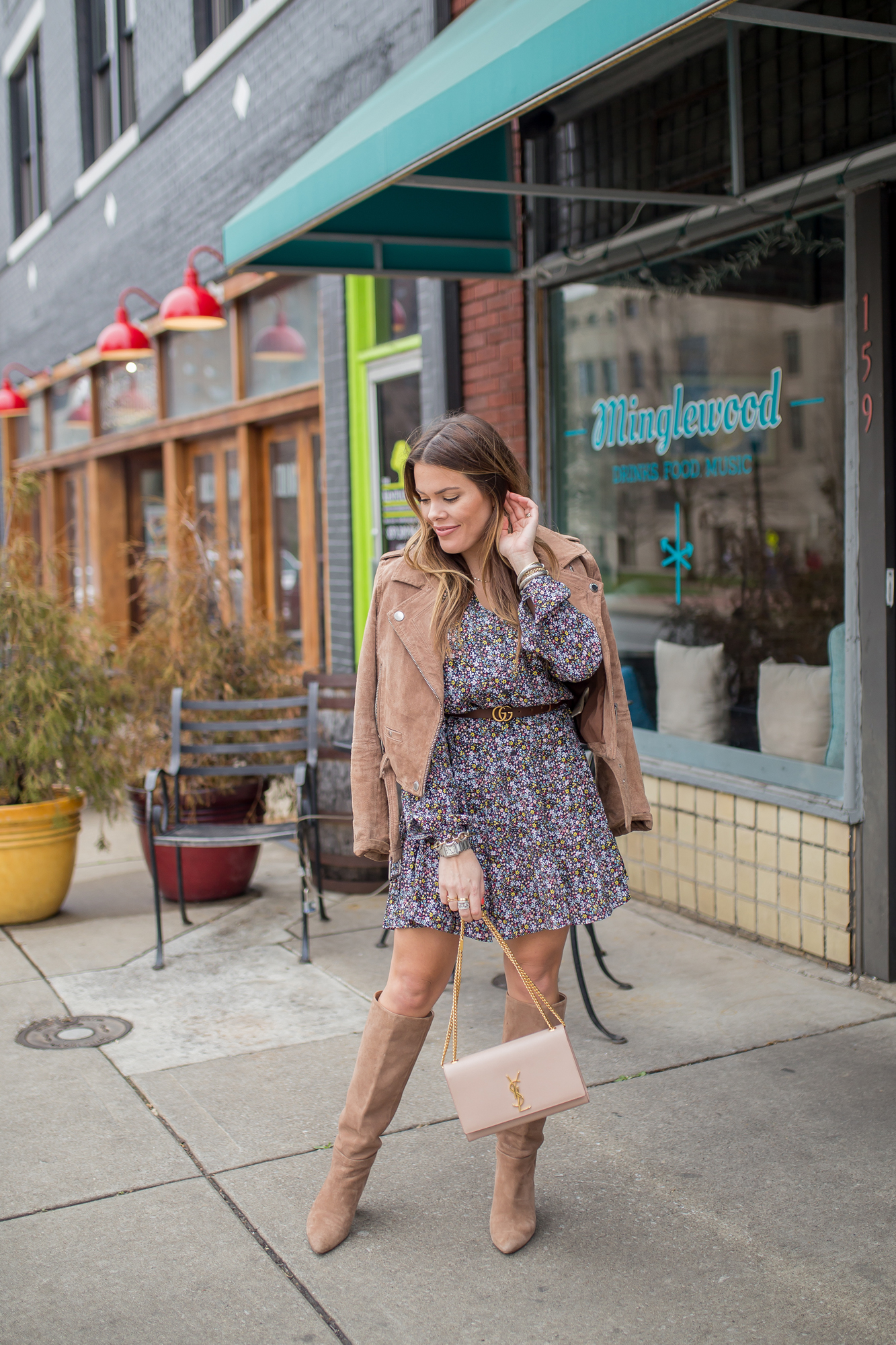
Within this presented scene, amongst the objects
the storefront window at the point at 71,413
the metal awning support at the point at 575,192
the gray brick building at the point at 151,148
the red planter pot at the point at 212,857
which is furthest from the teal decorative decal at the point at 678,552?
the storefront window at the point at 71,413

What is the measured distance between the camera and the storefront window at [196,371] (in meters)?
9.84

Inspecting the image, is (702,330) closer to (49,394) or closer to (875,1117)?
(875,1117)

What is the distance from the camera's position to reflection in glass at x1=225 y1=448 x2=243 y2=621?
9594 mm

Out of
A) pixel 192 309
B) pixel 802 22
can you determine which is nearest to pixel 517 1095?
pixel 802 22

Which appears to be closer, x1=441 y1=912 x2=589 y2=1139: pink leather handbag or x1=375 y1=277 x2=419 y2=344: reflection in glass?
x1=441 y1=912 x2=589 y2=1139: pink leather handbag

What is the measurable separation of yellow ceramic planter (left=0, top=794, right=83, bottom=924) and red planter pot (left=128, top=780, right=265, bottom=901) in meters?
0.34

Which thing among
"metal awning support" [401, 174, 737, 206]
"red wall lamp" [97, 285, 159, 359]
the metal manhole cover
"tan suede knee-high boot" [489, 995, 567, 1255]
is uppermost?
"red wall lamp" [97, 285, 159, 359]

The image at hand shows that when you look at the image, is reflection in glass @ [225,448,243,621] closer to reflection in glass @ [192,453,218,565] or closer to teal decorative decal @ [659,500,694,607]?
reflection in glass @ [192,453,218,565]

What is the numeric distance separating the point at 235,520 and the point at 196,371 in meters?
1.34

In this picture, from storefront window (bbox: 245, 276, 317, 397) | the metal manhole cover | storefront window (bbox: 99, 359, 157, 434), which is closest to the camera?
the metal manhole cover

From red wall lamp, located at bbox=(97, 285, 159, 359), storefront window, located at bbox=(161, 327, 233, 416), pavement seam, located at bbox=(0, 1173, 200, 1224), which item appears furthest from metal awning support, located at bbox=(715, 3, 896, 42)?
storefront window, located at bbox=(161, 327, 233, 416)

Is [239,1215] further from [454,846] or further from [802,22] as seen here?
[802,22]

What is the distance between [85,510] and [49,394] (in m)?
1.65

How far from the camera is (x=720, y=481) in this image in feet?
17.2
